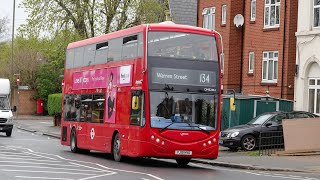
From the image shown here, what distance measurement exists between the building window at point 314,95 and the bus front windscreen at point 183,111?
14.4 meters

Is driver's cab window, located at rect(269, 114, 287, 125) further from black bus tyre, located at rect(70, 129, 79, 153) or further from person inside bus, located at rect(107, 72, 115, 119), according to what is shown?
person inside bus, located at rect(107, 72, 115, 119)

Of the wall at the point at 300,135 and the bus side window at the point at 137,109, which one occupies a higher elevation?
the bus side window at the point at 137,109

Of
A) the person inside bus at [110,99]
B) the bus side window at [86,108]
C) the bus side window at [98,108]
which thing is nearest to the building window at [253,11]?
the bus side window at [86,108]

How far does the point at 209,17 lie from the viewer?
152 feet

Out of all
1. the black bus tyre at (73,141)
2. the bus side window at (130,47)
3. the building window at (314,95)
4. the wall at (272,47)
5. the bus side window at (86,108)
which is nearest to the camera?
the bus side window at (130,47)

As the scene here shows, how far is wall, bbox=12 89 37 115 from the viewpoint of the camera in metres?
71.1

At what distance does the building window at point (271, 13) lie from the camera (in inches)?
1535

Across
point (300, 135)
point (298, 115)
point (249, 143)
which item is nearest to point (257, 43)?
point (298, 115)

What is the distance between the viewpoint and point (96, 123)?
2617cm

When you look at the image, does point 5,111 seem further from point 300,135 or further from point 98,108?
point 300,135

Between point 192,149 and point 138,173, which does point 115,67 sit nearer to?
point 192,149

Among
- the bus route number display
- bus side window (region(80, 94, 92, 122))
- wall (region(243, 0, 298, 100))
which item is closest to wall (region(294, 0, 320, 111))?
wall (region(243, 0, 298, 100))

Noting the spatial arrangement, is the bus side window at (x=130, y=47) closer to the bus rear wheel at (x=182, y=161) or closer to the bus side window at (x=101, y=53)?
the bus side window at (x=101, y=53)

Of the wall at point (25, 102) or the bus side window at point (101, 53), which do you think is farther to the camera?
the wall at point (25, 102)
